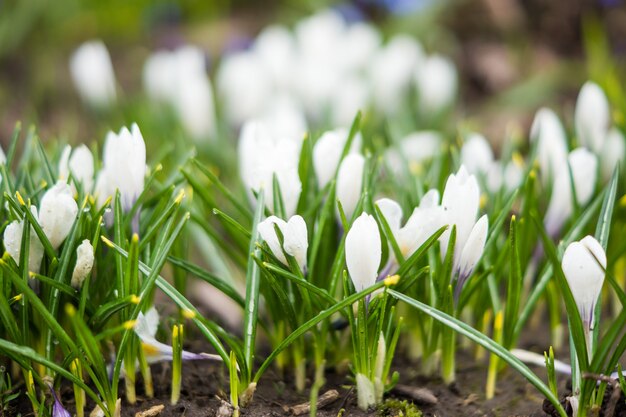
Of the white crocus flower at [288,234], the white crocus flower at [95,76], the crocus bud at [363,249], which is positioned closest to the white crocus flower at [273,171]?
the white crocus flower at [288,234]

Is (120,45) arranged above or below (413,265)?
above

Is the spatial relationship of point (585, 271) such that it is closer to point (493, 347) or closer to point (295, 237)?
point (493, 347)

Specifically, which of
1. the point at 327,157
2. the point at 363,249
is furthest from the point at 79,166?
the point at 363,249

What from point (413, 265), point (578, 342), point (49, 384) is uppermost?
point (413, 265)

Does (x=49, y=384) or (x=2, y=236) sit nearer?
(x=49, y=384)

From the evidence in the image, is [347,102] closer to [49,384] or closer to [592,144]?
[592,144]

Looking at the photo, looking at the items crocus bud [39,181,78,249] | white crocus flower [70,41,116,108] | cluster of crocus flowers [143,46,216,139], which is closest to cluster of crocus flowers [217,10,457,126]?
cluster of crocus flowers [143,46,216,139]

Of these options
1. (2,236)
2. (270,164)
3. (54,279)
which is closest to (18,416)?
(54,279)
